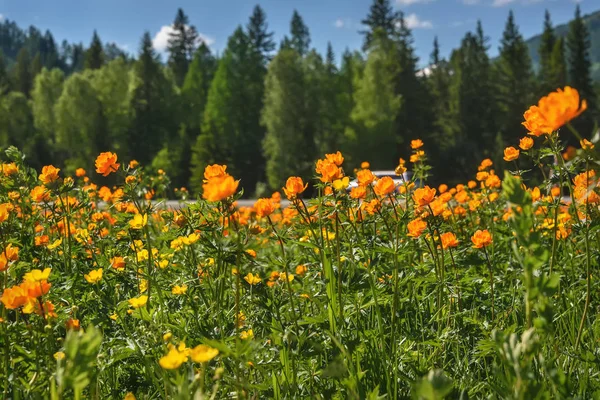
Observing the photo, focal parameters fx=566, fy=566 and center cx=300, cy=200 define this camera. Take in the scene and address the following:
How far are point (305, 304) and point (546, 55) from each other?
4171cm

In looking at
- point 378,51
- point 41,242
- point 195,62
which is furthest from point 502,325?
point 195,62

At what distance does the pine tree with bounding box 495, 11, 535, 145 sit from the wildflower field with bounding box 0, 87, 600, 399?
117ft

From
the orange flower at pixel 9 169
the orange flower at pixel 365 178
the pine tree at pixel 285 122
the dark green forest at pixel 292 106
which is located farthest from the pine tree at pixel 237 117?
the orange flower at pixel 365 178

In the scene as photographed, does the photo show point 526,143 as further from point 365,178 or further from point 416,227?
point 365,178

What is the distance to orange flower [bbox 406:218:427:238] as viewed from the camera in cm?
217

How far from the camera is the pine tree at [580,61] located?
38.0 m

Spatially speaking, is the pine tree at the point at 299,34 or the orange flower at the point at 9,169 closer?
the orange flower at the point at 9,169

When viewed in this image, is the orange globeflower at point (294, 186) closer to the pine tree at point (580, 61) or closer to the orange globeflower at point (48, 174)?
the orange globeflower at point (48, 174)

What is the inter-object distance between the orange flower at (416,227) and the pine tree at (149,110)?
3334cm

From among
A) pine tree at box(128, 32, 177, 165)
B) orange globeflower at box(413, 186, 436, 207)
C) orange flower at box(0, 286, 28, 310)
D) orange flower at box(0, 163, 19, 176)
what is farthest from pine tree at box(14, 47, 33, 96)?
orange flower at box(0, 286, 28, 310)

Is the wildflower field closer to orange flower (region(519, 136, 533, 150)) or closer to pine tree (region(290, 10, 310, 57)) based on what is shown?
orange flower (region(519, 136, 533, 150))

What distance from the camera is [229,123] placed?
104 ft

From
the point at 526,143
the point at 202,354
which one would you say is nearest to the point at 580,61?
the point at 526,143

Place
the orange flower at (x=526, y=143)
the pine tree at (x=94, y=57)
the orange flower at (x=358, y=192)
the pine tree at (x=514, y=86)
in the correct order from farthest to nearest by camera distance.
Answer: the pine tree at (x=94, y=57), the pine tree at (x=514, y=86), the orange flower at (x=526, y=143), the orange flower at (x=358, y=192)
